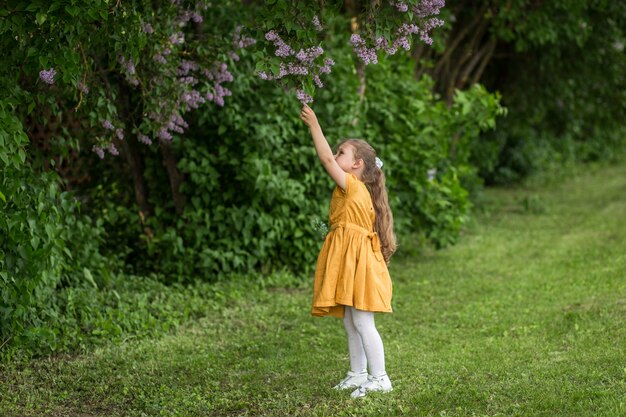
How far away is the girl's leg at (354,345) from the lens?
5234mm

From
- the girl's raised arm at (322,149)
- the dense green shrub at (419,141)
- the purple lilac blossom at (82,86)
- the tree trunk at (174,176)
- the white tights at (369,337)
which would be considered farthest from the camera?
the dense green shrub at (419,141)

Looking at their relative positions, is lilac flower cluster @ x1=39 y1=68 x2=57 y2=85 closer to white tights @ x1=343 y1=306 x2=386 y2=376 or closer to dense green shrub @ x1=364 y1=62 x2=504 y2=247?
white tights @ x1=343 y1=306 x2=386 y2=376

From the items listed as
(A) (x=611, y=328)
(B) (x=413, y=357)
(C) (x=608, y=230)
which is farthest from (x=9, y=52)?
(C) (x=608, y=230)

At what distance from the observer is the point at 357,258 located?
5.13 meters

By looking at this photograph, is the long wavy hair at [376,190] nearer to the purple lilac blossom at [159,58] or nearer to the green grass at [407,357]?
the green grass at [407,357]

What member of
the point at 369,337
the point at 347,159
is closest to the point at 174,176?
the point at 347,159

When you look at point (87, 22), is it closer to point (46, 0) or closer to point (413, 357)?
point (46, 0)

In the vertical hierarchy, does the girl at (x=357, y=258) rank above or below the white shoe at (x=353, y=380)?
above

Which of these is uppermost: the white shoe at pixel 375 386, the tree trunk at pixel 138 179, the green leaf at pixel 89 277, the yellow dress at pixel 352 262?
the tree trunk at pixel 138 179

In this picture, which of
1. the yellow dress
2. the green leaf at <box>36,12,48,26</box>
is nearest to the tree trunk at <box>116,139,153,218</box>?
the green leaf at <box>36,12,48,26</box>

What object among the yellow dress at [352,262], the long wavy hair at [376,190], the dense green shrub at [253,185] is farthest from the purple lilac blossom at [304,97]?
the dense green shrub at [253,185]

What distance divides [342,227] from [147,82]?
2.35 meters

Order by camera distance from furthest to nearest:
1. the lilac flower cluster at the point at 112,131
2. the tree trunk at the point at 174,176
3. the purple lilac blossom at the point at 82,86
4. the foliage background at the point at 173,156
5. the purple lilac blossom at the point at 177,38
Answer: the tree trunk at the point at 174,176 → the purple lilac blossom at the point at 177,38 → the lilac flower cluster at the point at 112,131 → the purple lilac blossom at the point at 82,86 → the foliage background at the point at 173,156

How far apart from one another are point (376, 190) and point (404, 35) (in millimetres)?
871
